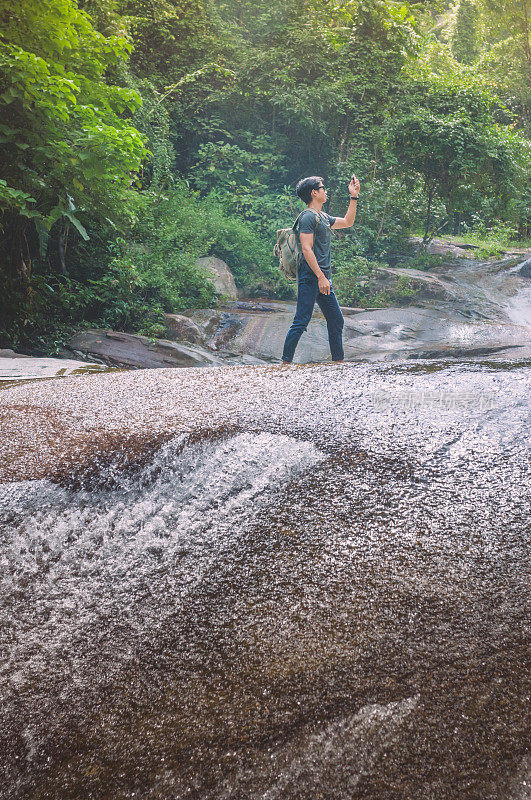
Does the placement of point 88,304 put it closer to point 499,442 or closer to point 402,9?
point 499,442

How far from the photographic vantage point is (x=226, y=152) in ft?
45.0

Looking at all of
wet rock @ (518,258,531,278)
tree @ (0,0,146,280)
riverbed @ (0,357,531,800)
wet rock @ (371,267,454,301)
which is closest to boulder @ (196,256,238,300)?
wet rock @ (371,267,454,301)

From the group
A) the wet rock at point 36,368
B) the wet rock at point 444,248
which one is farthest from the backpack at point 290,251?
the wet rock at point 444,248

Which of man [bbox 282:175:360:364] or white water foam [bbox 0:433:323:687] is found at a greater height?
man [bbox 282:175:360:364]

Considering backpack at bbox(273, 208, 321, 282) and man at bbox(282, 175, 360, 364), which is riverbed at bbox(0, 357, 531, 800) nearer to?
man at bbox(282, 175, 360, 364)

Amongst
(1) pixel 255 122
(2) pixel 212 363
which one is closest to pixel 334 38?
(1) pixel 255 122

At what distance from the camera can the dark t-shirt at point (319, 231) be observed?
4.27 m

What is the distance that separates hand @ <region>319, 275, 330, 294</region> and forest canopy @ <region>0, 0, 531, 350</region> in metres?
3.14

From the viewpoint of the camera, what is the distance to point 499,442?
2.01m

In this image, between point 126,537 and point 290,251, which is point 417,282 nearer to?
point 290,251

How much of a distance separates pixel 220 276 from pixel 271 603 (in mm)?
9755

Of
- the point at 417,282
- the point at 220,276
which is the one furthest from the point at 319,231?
the point at 417,282

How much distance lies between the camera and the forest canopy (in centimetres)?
627

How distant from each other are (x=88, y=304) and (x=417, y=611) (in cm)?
698
